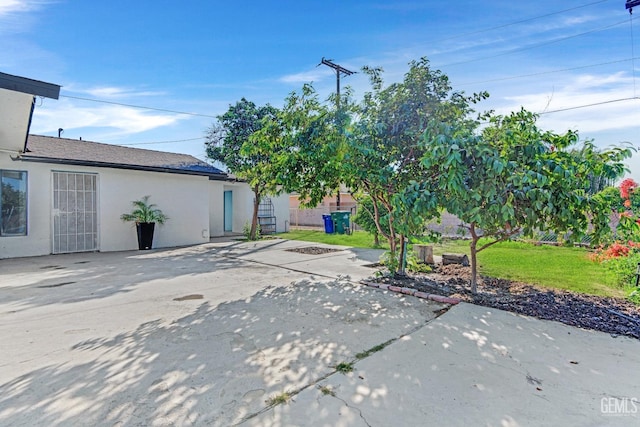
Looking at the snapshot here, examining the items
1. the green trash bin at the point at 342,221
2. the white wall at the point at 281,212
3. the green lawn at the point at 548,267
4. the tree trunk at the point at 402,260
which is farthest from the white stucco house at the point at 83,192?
the green lawn at the point at 548,267

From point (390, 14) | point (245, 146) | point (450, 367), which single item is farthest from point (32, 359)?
point (390, 14)

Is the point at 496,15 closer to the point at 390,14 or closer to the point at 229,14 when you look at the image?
the point at 390,14

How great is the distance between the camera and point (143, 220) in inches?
380

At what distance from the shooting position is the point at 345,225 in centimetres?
1534

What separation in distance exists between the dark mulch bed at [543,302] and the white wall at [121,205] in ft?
26.4

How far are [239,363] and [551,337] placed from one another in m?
3.15

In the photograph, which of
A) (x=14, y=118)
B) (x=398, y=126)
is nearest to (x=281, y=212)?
(x=14, y=118)

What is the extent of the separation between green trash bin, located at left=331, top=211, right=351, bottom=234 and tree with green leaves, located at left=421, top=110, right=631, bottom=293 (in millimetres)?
10862

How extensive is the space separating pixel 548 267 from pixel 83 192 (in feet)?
40.3

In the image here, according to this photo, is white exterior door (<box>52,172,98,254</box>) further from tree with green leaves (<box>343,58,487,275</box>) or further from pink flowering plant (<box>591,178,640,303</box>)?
pink flowering plant (<box>591,178,640,303</box>)

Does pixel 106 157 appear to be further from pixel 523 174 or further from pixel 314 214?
pixel 314 214

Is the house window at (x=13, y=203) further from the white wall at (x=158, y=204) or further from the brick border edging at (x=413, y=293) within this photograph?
the brick border edging at (x=413, y=293)

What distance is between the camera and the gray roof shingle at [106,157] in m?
8.69

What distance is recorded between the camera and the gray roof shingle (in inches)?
342
